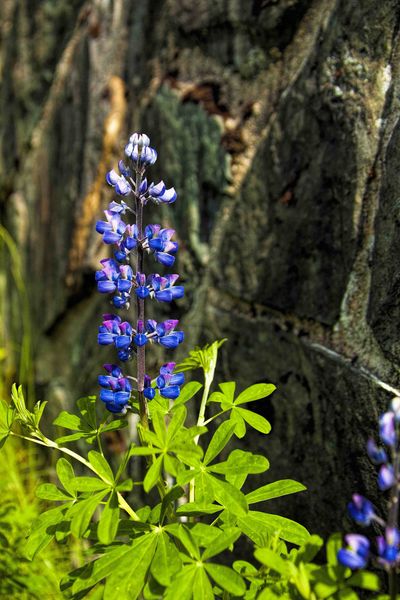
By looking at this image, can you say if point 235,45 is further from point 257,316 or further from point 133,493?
point 133,493

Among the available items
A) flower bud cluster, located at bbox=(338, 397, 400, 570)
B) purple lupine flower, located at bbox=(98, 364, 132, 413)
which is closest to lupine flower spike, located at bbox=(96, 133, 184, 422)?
purple lupine flower, located at bbox=(98, 364, 132, 413)

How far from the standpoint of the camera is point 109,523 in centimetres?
135

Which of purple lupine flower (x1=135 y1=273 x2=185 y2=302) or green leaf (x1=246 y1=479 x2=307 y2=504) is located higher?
purple lupine flower (x1=135 y1=273 x2=185 y2=302)

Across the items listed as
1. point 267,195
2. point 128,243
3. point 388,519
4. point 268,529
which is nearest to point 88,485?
point 268,529

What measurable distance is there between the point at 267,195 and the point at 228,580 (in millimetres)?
1244

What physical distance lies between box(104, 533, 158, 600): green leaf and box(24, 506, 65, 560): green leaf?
0.21 meters

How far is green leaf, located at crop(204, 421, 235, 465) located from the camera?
1.47 m

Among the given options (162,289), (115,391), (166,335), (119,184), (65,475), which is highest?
(119,184)

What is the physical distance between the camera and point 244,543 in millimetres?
2148

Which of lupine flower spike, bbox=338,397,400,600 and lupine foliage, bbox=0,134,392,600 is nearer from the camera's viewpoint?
lupine flower spike, bbox=338,397,400,600

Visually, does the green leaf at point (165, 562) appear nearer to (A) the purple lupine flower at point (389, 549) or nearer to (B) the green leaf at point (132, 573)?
(B) the green leaf at point (132, 573)

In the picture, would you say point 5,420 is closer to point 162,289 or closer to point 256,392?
point 162,289

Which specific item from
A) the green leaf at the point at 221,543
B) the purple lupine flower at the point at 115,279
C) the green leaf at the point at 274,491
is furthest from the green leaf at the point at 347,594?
the purple lupine flower at the point at 115,279

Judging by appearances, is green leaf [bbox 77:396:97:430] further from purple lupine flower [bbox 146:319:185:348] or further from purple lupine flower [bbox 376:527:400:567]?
purple lupine flower [bbox 376:527:400:567]
